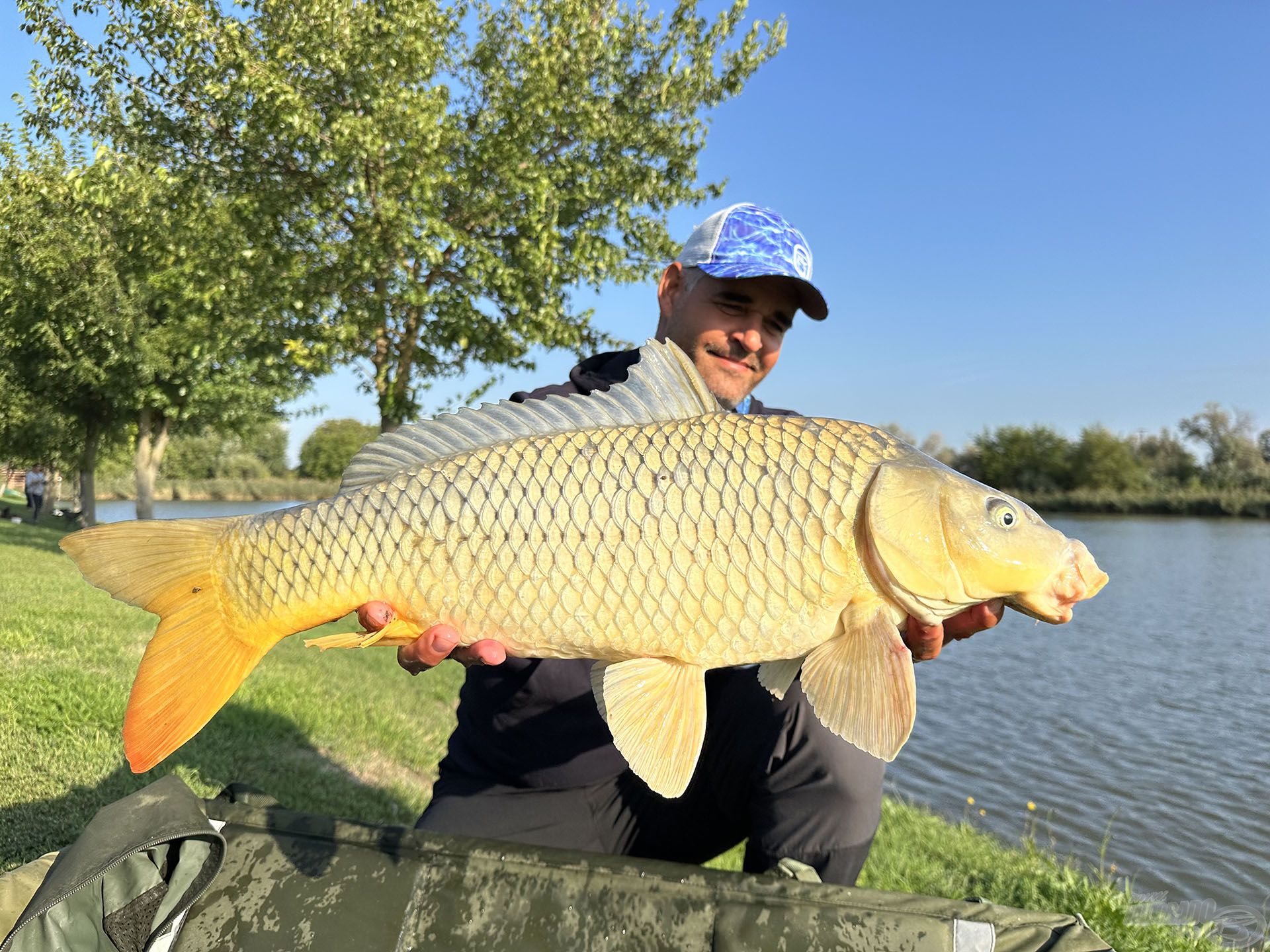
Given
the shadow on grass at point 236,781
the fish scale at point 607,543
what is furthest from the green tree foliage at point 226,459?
the fish scale at point 607,543

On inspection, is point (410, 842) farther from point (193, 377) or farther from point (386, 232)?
point (193, 377)

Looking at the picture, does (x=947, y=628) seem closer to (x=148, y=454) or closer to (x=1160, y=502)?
(x=148, y=454)

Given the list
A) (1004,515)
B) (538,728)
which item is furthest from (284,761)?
(1004,515)

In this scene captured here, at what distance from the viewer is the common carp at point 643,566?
1169mm

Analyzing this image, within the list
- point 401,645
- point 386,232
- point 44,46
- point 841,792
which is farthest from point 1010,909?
point 44,46

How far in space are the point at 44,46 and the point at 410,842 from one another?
7694 mm

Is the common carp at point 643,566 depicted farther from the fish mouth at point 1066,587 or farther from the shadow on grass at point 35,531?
the shadow on grass at point 35,531

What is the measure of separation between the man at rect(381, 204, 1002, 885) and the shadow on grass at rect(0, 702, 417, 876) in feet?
1.57

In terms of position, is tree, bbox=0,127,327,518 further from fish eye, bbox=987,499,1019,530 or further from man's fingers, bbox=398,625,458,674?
fish eye, bbox=987,499,1019,530

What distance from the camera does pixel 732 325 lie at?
217cm

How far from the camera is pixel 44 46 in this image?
6.75m

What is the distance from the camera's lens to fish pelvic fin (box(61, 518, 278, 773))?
1.22 meters

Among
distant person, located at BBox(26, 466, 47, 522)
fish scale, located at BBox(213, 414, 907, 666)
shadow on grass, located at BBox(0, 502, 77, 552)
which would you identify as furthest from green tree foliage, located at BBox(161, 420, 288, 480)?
fish scale, located at BBox(213, 414, 907, 666)

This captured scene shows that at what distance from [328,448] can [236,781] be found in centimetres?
5379
